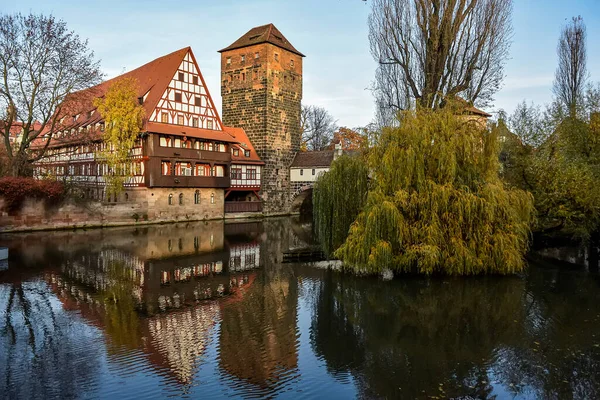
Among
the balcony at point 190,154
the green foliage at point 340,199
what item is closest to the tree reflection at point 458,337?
the green foliage at point 340,199

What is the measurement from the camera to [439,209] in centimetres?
1288

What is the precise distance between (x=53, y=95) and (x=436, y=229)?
837 inches

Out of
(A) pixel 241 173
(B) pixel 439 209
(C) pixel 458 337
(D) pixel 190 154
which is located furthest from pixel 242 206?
(C) pixel 458 337

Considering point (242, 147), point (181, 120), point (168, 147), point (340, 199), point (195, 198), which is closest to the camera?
point (340, 199)

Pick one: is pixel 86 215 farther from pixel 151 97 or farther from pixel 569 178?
pixel 569 178

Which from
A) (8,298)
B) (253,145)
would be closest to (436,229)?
(8,298)

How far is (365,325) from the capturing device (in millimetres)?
9477

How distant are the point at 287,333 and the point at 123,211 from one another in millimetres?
21198

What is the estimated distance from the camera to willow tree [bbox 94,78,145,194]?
27812 millimetres

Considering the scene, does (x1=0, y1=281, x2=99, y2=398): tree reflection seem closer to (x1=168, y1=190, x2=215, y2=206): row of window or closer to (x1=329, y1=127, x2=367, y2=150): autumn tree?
(x1=168, y1=190, x2=215, y2=206): row of window

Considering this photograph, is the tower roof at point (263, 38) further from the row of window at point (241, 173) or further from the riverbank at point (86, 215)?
the riverbank at point (86, 215)

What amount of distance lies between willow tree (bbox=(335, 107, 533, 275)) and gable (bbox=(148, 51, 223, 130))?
1950cm

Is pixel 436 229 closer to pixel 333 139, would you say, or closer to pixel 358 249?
pixel 358 249

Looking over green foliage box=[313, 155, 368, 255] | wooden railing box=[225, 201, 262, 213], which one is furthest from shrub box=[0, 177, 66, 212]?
green foliage box=[313, 155, 368, 255]
